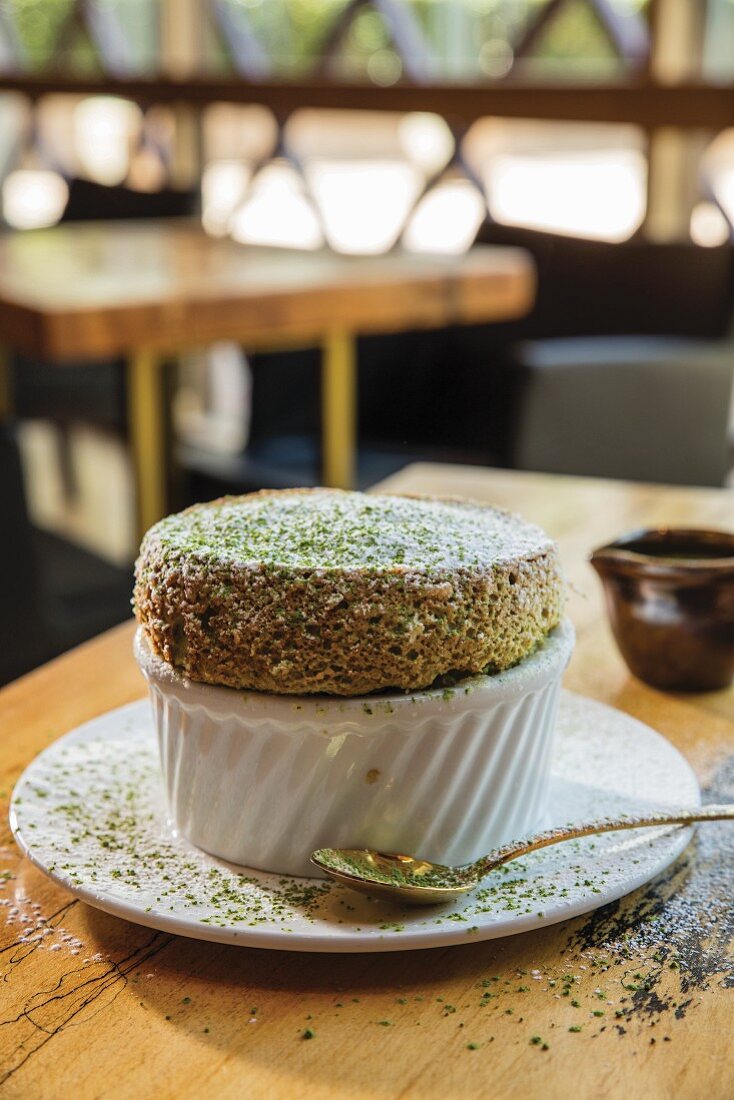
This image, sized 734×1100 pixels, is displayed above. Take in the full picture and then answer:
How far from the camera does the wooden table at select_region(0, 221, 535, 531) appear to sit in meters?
1.80

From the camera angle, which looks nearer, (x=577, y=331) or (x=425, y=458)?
(x=425, y=458)

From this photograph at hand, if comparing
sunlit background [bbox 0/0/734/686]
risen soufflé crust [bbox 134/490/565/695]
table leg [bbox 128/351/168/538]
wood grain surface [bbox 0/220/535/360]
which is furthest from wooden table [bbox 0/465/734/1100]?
table leg [bbox 128/351/168/538]

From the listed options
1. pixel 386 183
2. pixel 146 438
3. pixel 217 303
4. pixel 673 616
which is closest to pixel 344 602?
pixel 673 616

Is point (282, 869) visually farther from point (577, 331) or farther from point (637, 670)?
point (577, 331)

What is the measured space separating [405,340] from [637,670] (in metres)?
1.91

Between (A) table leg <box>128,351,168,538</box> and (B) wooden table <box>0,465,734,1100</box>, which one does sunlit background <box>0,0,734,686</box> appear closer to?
(A) table leg <box>128,351,168,538</box>

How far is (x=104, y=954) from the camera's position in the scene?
542 mm

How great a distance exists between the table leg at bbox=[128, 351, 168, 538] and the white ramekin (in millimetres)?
1524

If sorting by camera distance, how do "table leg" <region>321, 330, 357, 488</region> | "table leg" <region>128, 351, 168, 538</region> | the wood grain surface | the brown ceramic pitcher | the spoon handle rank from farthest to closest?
"table leg" <region>321, 330, 357, 488</region>, "table leg" <region>128, 351, 168, 538</region>, the wood grain surface, the brown ceramic pitcher, the spoon handle

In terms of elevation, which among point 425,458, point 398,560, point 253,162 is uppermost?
point 398,560

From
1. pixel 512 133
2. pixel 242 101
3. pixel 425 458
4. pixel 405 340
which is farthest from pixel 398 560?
pixel 242 101

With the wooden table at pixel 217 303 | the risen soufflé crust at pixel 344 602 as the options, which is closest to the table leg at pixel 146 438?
the wooden table at pixel 217 303

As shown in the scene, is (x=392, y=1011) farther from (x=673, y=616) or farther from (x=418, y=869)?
(x=673, y=616)

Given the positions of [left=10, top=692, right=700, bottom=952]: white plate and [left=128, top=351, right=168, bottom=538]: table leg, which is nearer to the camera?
[left=10, top=692, right=700, bottom=952]: white plate
